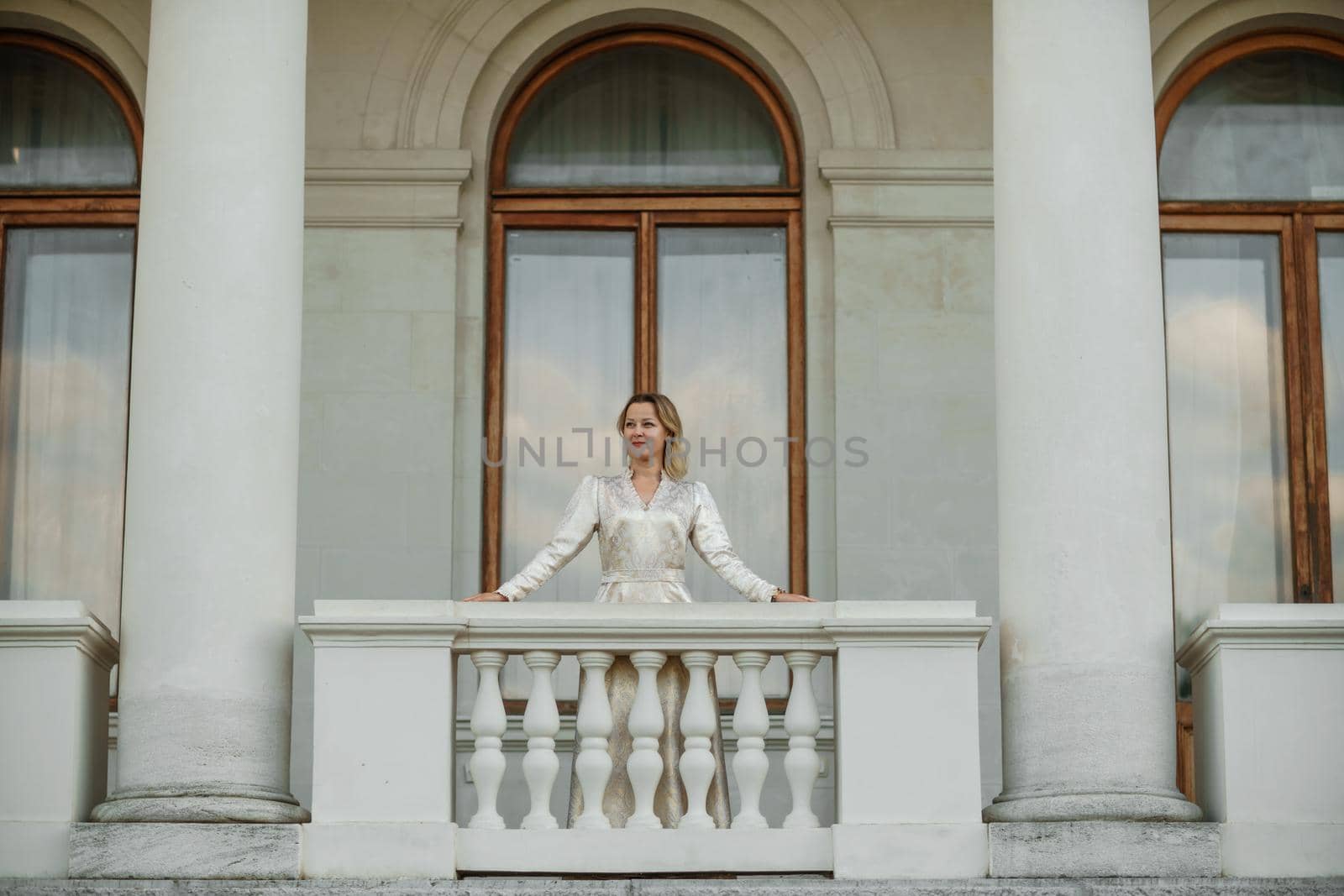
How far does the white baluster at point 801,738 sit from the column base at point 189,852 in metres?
2.24

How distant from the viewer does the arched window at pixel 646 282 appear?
15.0 meters

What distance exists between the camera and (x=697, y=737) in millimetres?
10633

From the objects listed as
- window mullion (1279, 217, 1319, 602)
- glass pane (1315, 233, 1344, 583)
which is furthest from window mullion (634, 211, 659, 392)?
glass pane (1315, 233, 1344, 583)

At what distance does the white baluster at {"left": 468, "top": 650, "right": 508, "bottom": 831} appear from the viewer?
1053 cm

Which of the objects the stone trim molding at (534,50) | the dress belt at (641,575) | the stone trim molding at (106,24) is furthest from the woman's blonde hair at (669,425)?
the stone trim molding at (106,24)

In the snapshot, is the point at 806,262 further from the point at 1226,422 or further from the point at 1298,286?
the point at 1298,286

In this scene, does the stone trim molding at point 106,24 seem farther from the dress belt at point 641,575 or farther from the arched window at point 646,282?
the dress belt at point 641,575

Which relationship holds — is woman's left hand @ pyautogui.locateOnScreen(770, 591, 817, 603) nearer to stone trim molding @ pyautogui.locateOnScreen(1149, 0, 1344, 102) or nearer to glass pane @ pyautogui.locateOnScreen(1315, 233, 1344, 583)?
glass pane @ pyautogui.locateOnScreen(1315, 233, 1344, 583)

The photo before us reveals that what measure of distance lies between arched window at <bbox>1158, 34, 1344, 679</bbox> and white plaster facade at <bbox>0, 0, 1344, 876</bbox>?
409 mm

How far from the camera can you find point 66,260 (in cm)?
1531

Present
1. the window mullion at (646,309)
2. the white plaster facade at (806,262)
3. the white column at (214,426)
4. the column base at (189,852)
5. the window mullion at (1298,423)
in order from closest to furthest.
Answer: the column base at (189,852)
the white column at (214,426)
the white plaster facade at (806,262)
the window mullion at (1298,423)
the window mullion at (646,309)

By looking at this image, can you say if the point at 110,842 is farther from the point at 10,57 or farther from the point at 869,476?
the point at 10,57

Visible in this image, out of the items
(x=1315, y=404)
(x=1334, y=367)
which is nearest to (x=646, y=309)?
(x=1315, y=404)

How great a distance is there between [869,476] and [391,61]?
4179 millimetres
